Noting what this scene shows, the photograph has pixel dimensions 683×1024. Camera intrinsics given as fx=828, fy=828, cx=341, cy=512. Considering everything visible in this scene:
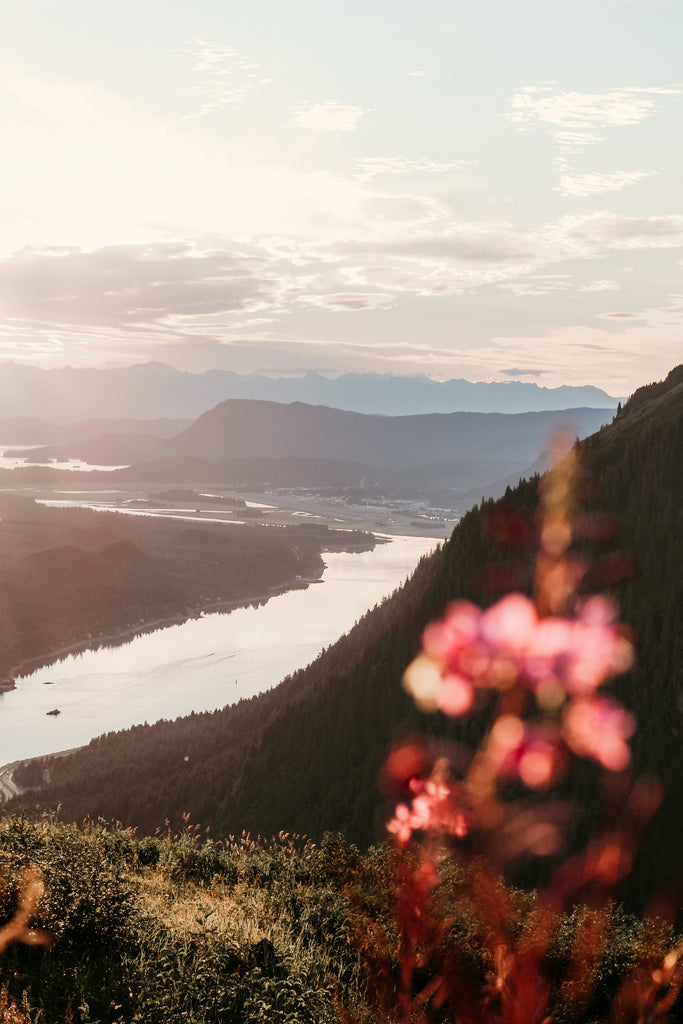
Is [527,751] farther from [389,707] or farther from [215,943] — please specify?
[215,943]

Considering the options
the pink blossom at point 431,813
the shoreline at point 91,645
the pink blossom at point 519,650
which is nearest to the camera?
the pink blossom at point 431,813

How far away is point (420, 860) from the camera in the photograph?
41.1 m

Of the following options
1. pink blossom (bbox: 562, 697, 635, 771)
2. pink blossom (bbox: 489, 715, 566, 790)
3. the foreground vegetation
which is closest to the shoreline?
pink blossom (bbox: 489, 715, 566, 790)

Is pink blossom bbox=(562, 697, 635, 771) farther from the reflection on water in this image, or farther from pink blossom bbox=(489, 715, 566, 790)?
the reflection on water

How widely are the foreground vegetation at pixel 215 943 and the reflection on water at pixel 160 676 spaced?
244 ft

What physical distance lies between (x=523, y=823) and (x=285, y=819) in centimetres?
2066

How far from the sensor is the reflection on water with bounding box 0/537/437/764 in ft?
368

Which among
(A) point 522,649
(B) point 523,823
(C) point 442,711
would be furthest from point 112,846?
(A) point 522,649

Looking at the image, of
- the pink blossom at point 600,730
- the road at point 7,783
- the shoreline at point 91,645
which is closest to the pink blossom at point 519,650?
the pink blossom at point 600,730

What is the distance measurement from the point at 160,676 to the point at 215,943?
11918 cm

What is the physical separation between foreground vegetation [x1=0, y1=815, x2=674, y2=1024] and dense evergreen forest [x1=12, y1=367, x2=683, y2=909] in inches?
1164

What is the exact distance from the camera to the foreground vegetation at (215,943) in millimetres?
20219

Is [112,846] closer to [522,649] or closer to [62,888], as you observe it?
[62,888]

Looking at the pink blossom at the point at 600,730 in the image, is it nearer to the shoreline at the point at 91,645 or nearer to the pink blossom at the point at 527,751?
the pink blossom at the point at 527,751
